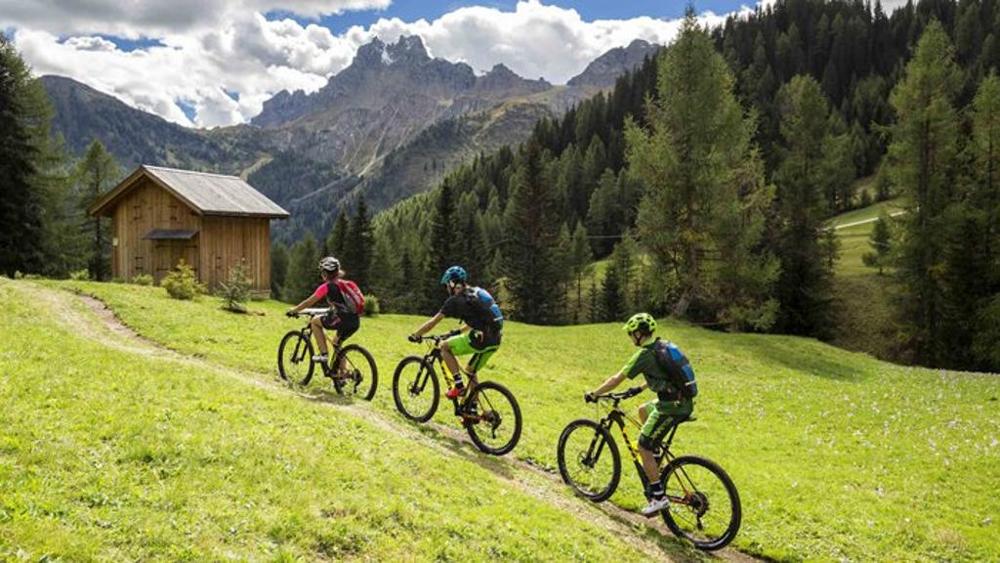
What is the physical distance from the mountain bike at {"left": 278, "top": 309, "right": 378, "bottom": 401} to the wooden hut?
85.8ft

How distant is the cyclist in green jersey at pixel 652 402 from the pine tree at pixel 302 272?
91971 mm

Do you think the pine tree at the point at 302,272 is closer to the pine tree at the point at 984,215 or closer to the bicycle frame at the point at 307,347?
the pine tree at the point at 984,215

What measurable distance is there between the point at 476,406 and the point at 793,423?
40.4ft

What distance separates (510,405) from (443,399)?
4314 millimetres

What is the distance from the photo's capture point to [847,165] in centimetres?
9356

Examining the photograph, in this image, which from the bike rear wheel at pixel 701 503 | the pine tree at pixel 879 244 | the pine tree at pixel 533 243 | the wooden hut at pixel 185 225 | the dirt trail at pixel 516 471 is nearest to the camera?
the bike rear wheel at pixel 701 503

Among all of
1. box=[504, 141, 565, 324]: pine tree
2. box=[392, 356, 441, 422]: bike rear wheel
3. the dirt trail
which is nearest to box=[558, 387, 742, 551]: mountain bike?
the dirt trail

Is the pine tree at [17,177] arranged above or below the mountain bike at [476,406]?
above

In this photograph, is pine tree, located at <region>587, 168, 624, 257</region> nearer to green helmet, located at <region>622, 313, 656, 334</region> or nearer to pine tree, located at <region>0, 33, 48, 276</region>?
pine tree, located at <region>0, 33, 48, 276</region>

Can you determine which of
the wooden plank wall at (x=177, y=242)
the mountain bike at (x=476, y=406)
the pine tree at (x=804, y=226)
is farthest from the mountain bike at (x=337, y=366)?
the pine tree at (x=804, y=226)

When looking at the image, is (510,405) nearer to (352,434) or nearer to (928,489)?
(352,434)

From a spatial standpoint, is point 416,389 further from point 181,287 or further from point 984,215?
point 984,215

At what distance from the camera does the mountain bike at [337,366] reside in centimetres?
1562

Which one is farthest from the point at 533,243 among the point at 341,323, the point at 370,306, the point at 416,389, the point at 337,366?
the point at 416,389
